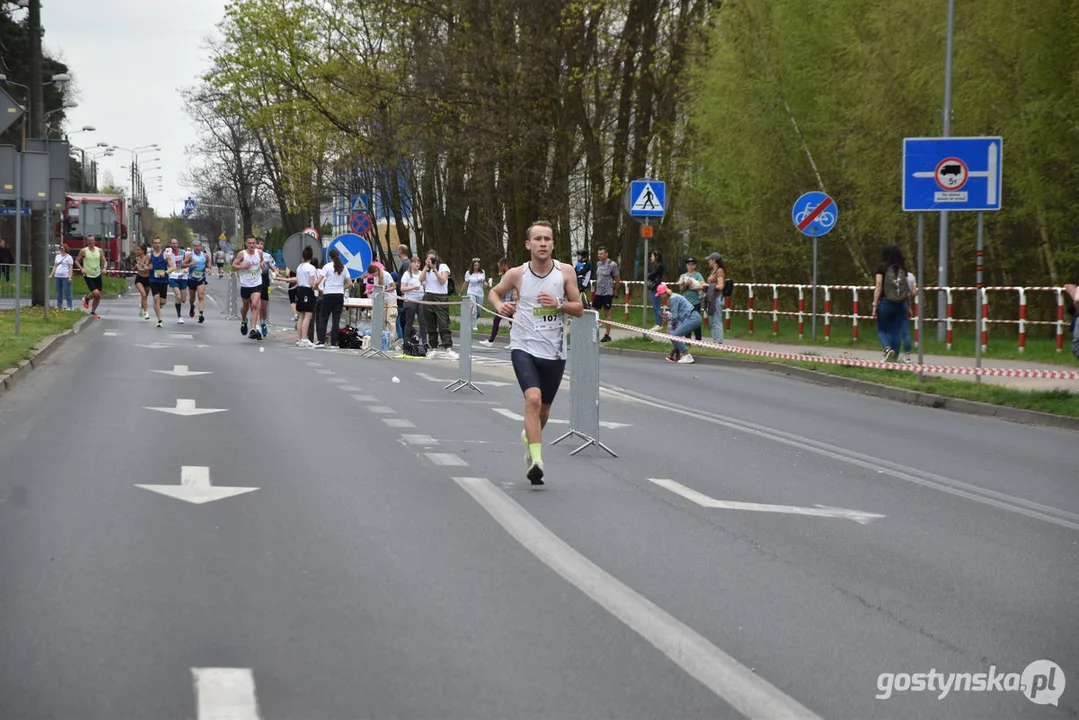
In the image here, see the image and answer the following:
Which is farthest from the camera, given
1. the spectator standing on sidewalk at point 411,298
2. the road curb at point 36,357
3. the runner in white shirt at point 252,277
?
the runner in white shirt at point 252,277

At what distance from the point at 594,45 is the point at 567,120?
1883mm

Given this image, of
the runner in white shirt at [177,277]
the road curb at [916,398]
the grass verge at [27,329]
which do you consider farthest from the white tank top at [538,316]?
the runner in white shirt at [177,277]

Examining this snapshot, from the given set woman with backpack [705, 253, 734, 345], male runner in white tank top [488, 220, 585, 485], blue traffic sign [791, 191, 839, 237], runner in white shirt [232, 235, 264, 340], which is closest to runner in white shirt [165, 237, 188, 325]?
runner in white shirt [232, 235, 264, 340]

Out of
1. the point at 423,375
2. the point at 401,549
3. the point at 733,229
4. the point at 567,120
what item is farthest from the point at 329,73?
the point at 401,549

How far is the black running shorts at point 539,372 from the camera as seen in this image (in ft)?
37.9

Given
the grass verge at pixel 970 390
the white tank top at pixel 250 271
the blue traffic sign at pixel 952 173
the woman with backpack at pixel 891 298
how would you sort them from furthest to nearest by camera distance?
the white tank top at pixel 250 271 < the woman with backpack at pixel 891 298 < the blue traffic sign at pixel 952 173 < the grass verge at pixel 970 390

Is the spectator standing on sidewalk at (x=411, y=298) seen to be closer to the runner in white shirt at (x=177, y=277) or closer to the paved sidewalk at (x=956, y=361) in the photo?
the paved sidewalk at (x=956, y=361)

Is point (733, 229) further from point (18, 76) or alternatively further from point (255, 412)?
point (18, 76)

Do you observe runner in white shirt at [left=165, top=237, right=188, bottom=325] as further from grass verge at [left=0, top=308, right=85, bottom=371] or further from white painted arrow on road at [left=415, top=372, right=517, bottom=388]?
white painted arrow on road at [left=415, top=372, right=517, bottom=388]

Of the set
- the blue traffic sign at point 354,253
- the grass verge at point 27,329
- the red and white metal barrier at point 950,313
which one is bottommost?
the grass verge at point 27,329

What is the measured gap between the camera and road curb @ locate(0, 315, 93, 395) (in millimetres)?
18136

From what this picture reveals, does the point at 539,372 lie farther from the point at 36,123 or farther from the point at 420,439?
the point at 36,123

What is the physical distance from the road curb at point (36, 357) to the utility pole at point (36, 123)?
5.34 metres

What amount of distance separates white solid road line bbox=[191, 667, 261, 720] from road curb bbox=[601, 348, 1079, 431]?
501 inches
